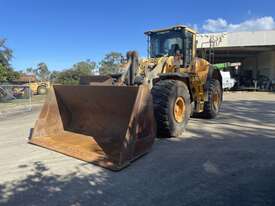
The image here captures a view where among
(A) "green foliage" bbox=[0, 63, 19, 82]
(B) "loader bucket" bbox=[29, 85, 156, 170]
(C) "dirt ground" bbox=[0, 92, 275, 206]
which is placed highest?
(A) "green foliage" bbox=[0, 63, 19, 82]

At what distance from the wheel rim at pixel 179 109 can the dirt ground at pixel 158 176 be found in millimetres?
556

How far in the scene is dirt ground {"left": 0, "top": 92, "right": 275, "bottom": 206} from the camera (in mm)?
4004

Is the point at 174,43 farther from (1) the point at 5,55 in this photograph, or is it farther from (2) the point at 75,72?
(2) the point at 75,72

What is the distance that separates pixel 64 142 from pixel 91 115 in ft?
2.88

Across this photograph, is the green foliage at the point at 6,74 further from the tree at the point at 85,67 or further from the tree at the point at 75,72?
the tree at the point at 85,67

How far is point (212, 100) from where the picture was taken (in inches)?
402

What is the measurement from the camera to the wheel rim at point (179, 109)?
732 centimetres

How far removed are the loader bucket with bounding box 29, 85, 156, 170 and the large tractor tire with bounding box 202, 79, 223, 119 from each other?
14.4 feet

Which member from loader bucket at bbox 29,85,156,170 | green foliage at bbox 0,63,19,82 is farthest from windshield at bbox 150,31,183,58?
A: green foliage at bbox 0,63,19,82

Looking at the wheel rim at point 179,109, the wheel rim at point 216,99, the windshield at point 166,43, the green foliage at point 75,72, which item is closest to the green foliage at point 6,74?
the green foliage at point 75,72

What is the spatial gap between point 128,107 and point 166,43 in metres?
3.58

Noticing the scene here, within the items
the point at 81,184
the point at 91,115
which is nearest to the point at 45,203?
the point at 81,184

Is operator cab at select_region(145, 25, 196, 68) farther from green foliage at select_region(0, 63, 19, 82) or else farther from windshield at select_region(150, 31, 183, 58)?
green foliage at select_region(0, 63, 19, 82)

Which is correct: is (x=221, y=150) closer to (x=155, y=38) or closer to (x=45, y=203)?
(x=45, y=203)
